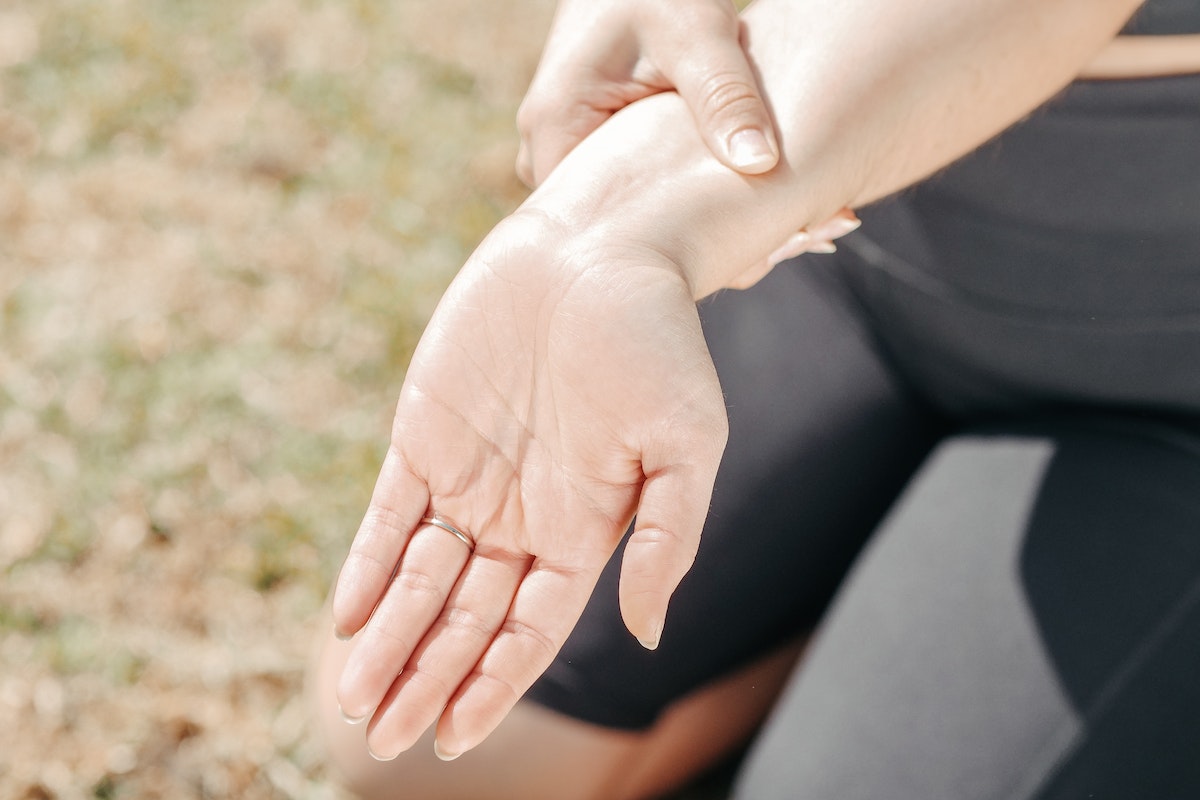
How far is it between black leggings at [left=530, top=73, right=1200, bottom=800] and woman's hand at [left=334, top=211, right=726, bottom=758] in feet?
0.77

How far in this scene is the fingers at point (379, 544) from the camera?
92 cm

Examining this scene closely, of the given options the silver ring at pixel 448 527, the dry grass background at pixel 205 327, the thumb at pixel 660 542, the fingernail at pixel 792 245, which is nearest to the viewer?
the thumb at pixel 660 542

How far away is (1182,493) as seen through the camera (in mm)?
1111

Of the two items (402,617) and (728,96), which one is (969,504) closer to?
(728,96)

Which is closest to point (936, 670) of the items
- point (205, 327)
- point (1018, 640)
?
point (1018, 640)

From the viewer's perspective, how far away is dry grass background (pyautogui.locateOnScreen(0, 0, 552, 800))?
149 centimetres

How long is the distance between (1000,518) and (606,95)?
2.15ft

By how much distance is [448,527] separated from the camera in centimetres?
97

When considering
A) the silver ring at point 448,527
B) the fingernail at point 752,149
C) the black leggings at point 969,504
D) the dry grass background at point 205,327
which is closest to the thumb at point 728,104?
A: the fingernail at point 752,149

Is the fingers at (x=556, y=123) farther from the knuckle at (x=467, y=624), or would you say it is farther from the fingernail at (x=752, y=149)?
the knuckle at (x=467, y=624)

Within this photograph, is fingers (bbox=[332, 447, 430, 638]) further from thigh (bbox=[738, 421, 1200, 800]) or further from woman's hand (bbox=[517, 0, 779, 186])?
thigh (bbox=[738, 421, 1200, 800])

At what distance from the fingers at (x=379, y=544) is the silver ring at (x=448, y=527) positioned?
0.01 m

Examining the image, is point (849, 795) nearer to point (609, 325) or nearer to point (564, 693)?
point (564, 693)

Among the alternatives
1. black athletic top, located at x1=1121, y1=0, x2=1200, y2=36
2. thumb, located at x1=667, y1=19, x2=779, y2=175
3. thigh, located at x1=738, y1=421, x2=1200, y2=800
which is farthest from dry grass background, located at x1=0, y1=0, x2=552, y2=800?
black athletic top, located at x1=1121, y1=0, x2=1200, y2=36
